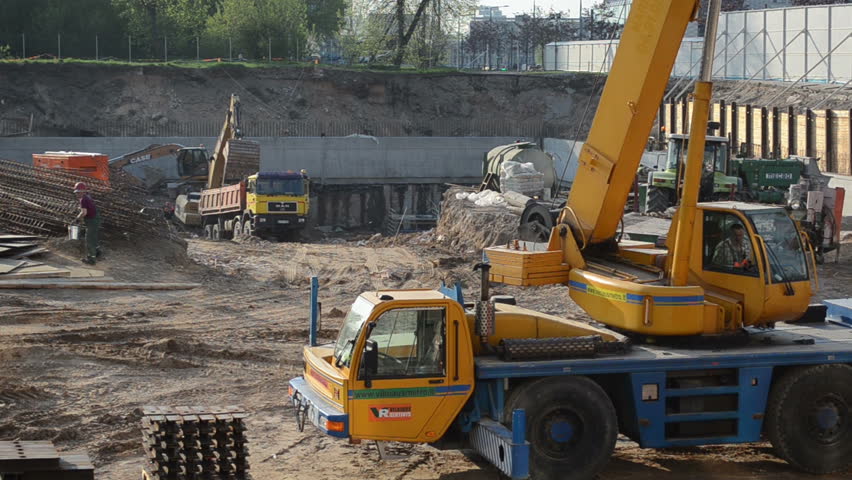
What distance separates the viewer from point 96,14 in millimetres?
62656

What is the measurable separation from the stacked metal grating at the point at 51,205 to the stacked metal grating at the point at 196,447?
564 inches

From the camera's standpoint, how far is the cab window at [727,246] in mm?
10977

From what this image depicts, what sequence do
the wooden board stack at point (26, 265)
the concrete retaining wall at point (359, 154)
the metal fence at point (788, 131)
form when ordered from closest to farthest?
the wooden board stack at point (26, 265)
the metal fence at point (788, 131)
the concrete retaining wall at point (359, 154)

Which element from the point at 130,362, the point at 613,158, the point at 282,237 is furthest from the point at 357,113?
the point at 613,158

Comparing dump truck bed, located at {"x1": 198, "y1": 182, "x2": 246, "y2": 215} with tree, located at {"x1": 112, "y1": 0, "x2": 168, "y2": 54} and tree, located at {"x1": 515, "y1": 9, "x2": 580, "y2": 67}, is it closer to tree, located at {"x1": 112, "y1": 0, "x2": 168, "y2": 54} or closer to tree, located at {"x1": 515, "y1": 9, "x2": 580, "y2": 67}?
tree, located at {"x1": 112, "y1": 0, "x2": 168, "y2": 54}

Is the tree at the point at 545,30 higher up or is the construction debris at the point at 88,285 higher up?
the tree at the point at 545,30

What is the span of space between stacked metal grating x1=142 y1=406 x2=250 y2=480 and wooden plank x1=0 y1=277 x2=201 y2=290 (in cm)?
1110

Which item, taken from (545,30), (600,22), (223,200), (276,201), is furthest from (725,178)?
(545,30)

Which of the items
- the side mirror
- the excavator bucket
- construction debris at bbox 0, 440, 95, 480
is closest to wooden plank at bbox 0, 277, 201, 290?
construction debris at bbox 0, 440, 95, 480

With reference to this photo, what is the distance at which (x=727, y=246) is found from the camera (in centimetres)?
1114

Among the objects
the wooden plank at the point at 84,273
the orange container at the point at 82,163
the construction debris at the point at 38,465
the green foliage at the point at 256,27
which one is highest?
the green foliage at the point at 256,27

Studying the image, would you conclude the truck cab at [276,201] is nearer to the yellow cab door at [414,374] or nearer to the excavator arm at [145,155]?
the excavator arm at [145,155]

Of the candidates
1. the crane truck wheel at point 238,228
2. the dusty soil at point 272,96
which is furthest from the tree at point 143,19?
the crane truck wheel at point 238,228

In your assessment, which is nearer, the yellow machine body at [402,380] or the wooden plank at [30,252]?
the yellow machine body at [402,380]
